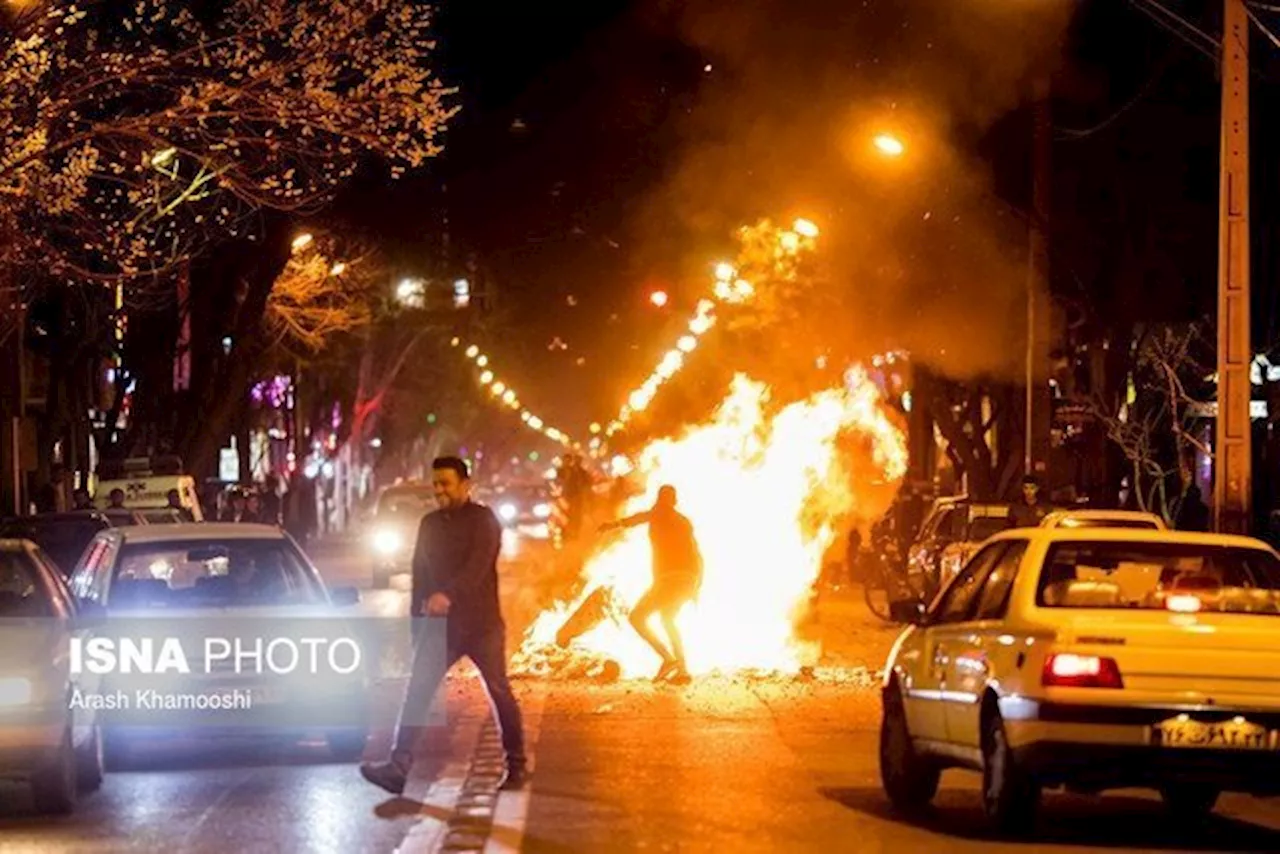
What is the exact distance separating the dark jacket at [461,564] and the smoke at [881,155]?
1681 cm

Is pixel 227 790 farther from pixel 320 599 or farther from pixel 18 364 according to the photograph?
pixel 18 364

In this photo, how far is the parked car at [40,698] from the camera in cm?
1216

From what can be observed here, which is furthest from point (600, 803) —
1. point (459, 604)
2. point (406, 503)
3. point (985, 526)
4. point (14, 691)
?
point (406, 503)

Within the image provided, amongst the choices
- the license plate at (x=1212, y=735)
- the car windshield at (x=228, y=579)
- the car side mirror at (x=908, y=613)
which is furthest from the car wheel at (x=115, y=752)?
the license plate at (x=1212, y=735)

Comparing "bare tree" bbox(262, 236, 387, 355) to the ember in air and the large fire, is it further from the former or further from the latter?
the ember in air

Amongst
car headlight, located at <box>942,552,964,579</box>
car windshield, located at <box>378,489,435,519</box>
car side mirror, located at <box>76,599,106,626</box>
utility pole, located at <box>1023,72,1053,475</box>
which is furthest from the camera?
car windshield, located at <box>378,489,435,519</box>

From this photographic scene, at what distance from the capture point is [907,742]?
41.7ft

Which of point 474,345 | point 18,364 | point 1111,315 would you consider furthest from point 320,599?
point 474,345

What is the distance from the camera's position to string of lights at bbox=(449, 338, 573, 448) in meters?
88.6

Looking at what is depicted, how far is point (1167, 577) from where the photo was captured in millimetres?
12914

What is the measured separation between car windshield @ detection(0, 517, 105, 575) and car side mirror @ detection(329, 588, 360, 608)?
1021 centimetres

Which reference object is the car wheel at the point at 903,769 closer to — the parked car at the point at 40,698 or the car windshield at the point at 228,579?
the car windshield at the point at 228,579

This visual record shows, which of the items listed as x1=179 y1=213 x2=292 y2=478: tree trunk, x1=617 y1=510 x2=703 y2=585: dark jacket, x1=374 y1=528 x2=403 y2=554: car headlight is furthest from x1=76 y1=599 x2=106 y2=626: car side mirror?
x1=374 y1=528 x2=403 y2=554: car headlight

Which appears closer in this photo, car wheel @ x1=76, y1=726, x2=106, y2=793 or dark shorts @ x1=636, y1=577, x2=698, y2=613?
car wheel @ x1=76, y1=726, x2=106, y2=793
